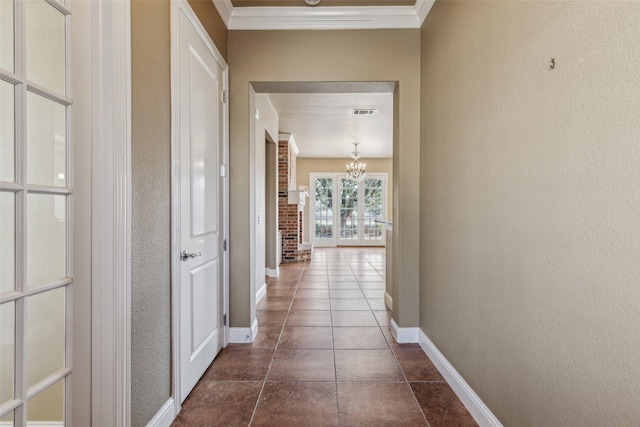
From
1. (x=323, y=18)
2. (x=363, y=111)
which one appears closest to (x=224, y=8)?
(x=323, y=18)

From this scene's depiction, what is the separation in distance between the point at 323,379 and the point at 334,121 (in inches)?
177

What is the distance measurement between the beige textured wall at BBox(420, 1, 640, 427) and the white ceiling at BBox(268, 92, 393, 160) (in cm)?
261

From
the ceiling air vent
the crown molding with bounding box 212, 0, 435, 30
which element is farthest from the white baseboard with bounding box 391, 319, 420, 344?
the ceiling air vent

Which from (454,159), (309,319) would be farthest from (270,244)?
(454,159)

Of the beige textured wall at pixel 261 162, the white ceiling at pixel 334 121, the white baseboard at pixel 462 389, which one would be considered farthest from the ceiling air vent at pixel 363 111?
the white baseboard at pixel 462 389

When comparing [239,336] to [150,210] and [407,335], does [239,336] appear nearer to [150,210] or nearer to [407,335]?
[407,335]

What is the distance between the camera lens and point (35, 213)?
1070 millimetres

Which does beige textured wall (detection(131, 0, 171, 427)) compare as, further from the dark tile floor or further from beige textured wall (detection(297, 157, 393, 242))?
beige textured wall (detection(297, 157, 393, 242))

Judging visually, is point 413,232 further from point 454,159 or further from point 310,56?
point 310,56

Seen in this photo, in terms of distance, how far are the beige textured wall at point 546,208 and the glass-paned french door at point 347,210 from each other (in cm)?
764

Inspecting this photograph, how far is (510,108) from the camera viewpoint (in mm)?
1408

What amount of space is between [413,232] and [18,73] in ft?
8.09

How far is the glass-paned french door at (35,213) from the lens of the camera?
0.97 m

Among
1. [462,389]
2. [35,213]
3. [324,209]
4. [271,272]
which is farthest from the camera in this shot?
[324,209]
